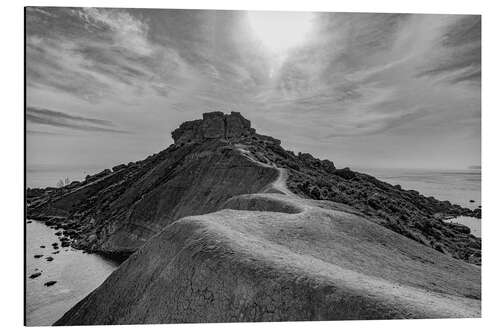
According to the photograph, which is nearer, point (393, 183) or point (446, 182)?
point (446, 182)

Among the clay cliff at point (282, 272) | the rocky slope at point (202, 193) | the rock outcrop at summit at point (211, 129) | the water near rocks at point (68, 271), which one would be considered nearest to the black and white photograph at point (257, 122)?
the clay cliff at point (282, 272)

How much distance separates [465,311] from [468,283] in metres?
2.39

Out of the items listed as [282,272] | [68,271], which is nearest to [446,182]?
[282,272]

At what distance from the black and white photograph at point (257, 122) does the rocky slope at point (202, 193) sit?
556cm

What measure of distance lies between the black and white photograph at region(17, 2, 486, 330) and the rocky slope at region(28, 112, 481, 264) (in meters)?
5.56

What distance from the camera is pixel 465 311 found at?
6758mm

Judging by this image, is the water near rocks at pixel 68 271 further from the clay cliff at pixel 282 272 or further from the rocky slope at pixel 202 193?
the clay cliff at pixel 282 272

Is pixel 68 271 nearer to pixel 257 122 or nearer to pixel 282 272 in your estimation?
pixel 257 122

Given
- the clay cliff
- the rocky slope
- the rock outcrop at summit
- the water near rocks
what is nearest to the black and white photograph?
the clay cliff

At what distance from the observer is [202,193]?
1324 inches

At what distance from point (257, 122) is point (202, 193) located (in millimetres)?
20106

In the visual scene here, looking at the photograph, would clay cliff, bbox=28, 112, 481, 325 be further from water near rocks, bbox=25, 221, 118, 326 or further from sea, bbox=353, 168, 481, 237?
water near rocks, bbox=25, 221, 118, 326

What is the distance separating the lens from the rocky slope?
66.9 feet

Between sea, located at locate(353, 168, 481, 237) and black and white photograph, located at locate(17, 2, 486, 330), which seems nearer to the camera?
black and white photograph, located at locate(17, 2, 486, 330)
